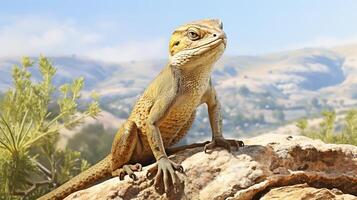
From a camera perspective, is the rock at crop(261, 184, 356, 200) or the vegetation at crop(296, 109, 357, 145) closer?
the rock at crop(261, 184, 356, 200)

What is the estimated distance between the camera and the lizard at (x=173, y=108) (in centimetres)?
296

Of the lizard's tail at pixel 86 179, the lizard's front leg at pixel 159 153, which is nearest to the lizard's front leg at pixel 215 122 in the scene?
the lizard's front leg at pixel 159 153

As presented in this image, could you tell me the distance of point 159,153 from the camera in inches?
119

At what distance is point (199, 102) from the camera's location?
10.7 feet

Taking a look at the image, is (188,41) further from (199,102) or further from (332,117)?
(332,117)

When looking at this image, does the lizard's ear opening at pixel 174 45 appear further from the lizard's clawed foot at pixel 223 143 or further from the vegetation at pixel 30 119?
the vegetation at pixel 30 119

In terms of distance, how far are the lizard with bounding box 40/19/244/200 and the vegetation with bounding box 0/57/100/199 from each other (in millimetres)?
2346

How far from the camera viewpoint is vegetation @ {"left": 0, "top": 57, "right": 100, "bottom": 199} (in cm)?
559

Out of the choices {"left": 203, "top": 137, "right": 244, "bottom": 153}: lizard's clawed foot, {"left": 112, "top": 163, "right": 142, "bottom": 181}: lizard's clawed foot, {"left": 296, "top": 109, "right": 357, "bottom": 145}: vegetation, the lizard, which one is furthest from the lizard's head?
{"left": 296, "top": 109, "right": 357, "bottom": 145}: vegetation

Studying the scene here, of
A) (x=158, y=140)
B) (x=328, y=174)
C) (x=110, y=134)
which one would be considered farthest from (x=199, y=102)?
(x=110, y=134)

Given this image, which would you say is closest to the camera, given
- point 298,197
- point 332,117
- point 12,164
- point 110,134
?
point 298,197

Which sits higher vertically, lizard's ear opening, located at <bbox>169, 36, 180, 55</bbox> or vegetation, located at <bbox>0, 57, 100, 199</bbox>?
lizard's ear opening, located at <bbox>169, 36, 180, 55</bbox>

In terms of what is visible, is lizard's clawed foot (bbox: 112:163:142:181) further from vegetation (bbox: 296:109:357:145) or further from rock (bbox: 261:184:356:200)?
vegetation (bbox: 296:109:357:145)

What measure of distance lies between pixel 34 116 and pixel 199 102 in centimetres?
355
